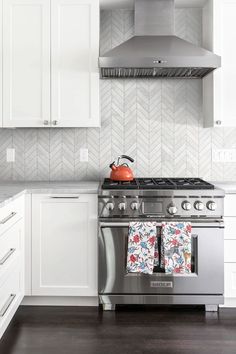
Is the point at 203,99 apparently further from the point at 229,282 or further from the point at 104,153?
the point at 229,282

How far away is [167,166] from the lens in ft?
12.2

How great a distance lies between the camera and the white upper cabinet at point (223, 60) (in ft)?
10.8

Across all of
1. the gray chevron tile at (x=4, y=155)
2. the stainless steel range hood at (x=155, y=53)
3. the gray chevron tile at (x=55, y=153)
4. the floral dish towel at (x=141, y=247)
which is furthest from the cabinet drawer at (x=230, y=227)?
the gray chevron tile at (x=4, y=155)

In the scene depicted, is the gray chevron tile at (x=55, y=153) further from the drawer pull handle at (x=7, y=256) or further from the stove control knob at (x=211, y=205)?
the stove control knob at (x=211, y=205)

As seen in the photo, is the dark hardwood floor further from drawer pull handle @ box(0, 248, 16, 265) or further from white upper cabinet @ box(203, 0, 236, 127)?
white upper cabinet @ box(203, 0, 236, 127)

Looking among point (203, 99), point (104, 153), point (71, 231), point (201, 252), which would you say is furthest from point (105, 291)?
point (203, 99)

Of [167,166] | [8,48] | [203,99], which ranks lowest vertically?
[167,166]

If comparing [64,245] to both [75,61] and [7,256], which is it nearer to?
Answer: [7,256]

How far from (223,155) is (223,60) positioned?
0.82m

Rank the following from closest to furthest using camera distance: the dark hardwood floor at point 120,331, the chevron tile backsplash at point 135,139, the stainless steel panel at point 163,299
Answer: the dark hardwood floor at point 120,331
the stainless steel panel at point 163,299
the chevron tile backsplash at point 135,139

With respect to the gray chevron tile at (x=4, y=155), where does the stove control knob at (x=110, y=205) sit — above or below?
below

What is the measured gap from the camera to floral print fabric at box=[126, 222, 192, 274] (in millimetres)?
2990

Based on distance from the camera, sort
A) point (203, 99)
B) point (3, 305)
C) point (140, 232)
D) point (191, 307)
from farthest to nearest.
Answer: point (203, 99) → point (191, 307) → point (140, 232) → point (3, 305)

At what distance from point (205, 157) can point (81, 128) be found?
1094mm
